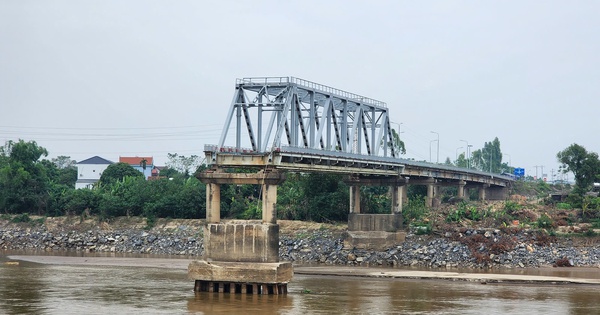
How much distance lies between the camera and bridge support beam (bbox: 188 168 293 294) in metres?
58.1

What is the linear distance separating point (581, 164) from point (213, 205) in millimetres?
76893

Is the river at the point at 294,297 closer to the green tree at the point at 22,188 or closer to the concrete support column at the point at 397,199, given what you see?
the concrete support column at the point at 397,199

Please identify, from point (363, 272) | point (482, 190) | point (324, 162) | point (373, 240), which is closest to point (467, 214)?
point (373, 240)

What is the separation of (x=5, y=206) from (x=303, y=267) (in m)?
64.5

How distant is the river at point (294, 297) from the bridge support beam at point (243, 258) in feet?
3.60

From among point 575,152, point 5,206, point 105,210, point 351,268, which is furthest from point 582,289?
point 5,206

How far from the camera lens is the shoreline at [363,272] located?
70.4m

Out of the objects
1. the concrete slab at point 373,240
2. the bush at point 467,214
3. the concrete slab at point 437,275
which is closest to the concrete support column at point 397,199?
the concrete slab at point 373,240

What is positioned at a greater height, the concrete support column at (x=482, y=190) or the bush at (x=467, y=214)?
the concrete support column at (x=482, y=190)

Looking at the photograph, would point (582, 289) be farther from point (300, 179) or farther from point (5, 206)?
point (5, 206)

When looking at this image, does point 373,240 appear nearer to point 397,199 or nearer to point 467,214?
point 397,199

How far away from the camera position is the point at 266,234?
5884 centimetres

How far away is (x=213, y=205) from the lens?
61844 millimetres

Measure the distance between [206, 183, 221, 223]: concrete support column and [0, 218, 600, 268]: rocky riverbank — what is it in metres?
29.3
